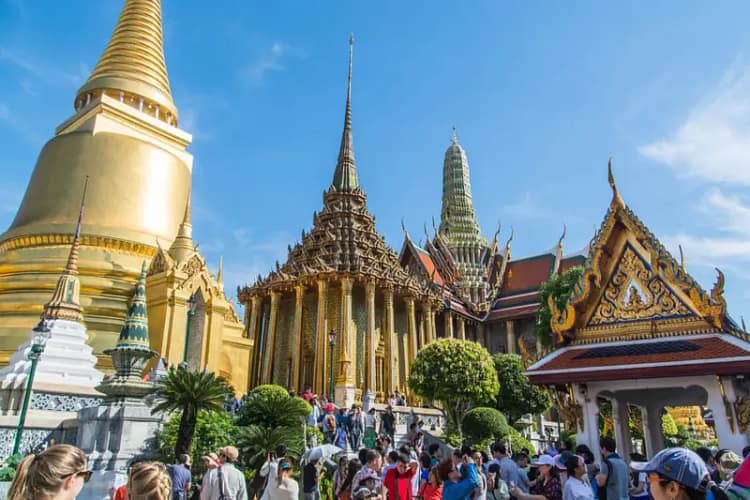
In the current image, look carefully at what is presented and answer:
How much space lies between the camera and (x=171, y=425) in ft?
34.2

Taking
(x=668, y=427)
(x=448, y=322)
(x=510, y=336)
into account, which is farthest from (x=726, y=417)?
(x=510, y=336)

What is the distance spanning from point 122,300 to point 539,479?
1728 centimetres

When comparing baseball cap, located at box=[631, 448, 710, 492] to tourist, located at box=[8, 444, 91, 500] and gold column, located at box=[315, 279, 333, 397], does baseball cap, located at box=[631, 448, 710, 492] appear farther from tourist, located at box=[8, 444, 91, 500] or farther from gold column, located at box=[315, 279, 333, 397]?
gold column, located at box=[315, 279, 333, 397]

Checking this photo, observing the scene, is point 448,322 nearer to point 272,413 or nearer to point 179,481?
point 272,413

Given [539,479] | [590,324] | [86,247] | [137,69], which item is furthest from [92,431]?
[137,69]

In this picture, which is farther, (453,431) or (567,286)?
(567,286)

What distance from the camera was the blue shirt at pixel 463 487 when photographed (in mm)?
4938

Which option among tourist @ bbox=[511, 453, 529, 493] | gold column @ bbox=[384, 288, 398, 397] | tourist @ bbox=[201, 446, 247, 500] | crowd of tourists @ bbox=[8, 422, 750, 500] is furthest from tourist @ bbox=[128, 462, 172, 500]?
gold column @ bbox=[384, 288, 398, 397]

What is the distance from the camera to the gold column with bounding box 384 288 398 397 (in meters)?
30.1

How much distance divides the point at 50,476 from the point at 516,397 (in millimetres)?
24441

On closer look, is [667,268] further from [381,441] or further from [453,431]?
[453,431]

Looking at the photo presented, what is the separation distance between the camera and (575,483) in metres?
4.65

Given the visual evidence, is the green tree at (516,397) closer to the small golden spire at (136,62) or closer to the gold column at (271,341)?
the gold column at (271,341)

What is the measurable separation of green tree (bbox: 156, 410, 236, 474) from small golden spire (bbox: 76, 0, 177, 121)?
63.9ft
